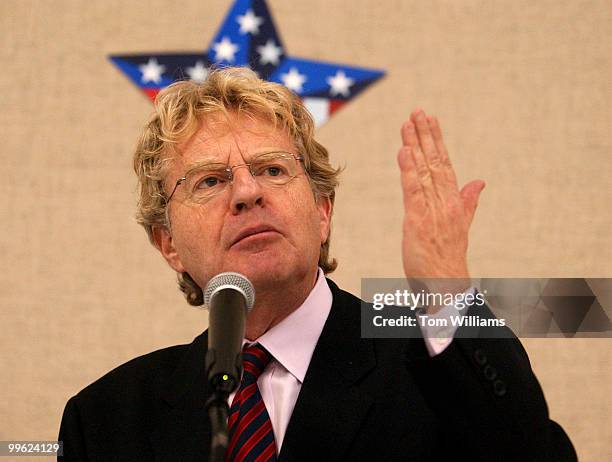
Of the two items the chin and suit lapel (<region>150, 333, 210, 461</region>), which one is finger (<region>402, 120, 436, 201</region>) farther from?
suit lapel (<region>150, 333, 210, 461</region>)

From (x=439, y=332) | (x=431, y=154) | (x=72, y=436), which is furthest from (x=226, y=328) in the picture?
(x=72, y=436)

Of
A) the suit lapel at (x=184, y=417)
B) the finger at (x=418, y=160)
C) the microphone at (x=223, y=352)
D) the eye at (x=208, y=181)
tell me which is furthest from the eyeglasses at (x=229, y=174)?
the microphone at (x=223, y=352)

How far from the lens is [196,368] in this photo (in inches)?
89.5

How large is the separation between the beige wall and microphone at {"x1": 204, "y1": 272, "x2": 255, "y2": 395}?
5.61 ft

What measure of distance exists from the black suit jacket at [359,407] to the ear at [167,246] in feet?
0.77

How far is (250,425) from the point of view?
1981 millimetres

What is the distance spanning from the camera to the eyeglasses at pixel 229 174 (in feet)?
7.22

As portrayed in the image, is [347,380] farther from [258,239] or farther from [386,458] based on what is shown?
[258,239]

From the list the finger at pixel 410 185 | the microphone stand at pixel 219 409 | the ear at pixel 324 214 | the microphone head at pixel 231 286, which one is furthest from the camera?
the ear at pixel 324 214

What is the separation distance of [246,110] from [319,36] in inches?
45.2

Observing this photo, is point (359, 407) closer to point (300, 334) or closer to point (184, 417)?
point (300, 334)

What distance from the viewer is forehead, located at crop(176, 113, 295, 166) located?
222 cm

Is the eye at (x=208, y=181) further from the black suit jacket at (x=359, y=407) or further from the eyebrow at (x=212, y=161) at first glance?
the black suit jacket at (x=359, y=407)

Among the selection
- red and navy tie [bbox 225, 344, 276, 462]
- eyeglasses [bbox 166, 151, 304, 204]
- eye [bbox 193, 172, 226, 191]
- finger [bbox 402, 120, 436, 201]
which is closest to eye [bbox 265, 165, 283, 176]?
eyeglasses [bbox 166, 151, 304, 204]
